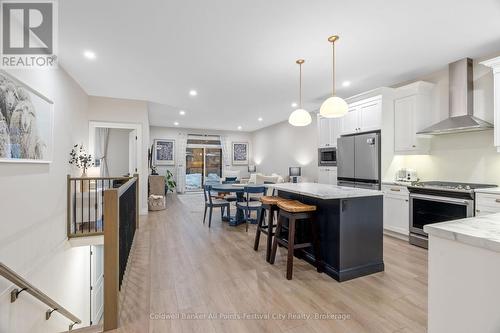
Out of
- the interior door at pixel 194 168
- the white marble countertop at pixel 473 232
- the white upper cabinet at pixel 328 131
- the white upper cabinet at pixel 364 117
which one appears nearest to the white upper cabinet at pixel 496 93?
the white upper cabinet at pixel 364 117

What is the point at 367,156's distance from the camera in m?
4.21

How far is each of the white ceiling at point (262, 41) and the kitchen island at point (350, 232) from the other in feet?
5.96

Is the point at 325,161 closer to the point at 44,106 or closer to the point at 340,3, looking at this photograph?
the point at 340,3

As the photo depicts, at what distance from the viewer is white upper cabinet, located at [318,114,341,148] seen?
16.3ft

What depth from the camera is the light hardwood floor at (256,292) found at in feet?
5.98

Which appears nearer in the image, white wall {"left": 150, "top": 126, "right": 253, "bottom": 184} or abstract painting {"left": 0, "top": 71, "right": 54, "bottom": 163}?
abstract painting {"left": 0, "top": 71, "right": 54, "bottom": 163}

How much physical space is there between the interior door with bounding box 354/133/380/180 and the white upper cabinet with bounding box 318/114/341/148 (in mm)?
615

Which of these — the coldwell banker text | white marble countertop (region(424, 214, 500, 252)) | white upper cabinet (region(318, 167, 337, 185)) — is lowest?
white marble countertop (region(424, 214, 500, 252))

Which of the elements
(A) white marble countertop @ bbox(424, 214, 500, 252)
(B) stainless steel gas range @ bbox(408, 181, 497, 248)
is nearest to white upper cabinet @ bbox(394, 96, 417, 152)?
(B) stainless steel gas range @ bbox(408, 181, 497, 248)

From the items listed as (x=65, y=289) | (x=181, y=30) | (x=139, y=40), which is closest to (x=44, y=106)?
(x=139, y=40)

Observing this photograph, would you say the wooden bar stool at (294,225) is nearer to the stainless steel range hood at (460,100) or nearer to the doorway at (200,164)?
the stainless steel range hood at (460,100)

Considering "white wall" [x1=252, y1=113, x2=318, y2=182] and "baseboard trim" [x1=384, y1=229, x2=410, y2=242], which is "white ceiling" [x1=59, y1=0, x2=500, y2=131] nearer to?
"white wall" [x1=252, y1=113, x2=318, y2=182]

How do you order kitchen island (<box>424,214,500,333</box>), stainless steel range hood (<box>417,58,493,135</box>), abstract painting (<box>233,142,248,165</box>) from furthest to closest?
abstract painting (<box>233,142,248,165</box>)
stainless steel range hood (<box>417,58,493,135</box>)
kitchen island (<box>424,214,500,333</box>)

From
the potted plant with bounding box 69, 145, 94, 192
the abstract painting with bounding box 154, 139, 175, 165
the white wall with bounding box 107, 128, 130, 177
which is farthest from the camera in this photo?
the abstract painting with bounding box 154, 139, 175, 165
